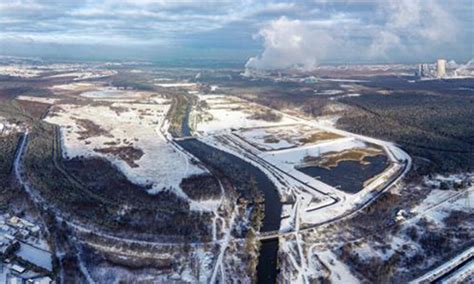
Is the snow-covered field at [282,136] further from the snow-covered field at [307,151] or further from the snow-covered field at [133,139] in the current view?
the snow-covered field at [133,139]

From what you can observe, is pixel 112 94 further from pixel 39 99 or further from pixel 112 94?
pixel 39 99

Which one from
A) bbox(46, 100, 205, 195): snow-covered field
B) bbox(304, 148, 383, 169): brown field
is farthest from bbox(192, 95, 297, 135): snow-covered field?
bbox(304, 148, 383, 169): brown field

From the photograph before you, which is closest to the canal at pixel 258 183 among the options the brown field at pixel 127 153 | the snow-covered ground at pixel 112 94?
the brown field at pixel 127 153

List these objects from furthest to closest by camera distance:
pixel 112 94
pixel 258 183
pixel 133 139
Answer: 1. pixel 112 94
2. pixel 133 139
3. pixel 258 183

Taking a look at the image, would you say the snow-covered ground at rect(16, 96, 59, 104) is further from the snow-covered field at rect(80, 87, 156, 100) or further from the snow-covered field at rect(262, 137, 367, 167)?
the snow-covered field at rect(262, 137, 367, 167)

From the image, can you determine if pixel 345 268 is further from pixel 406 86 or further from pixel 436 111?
pixel 406 86

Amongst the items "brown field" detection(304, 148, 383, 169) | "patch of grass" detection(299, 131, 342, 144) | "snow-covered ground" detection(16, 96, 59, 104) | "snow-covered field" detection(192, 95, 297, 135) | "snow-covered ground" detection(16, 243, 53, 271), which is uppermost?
"snow-covered ground" detection(16, 96, 59, 104)

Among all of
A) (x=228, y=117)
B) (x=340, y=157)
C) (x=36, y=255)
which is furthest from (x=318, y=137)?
(x=36, y=255)

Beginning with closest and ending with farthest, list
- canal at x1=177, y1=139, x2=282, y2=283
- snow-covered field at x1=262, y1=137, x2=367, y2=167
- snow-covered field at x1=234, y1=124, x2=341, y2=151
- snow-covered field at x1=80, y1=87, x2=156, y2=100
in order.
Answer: canal at x1=177, y1=139, x2=282, y2=283, snow-covered field at x1=262, y1=137, x2=367, y2=167, snow-covered field at x1=234, y1=124, x2=341, y2=151, snow-covered field at x1=80, y1=87, x2=156, y2=100
